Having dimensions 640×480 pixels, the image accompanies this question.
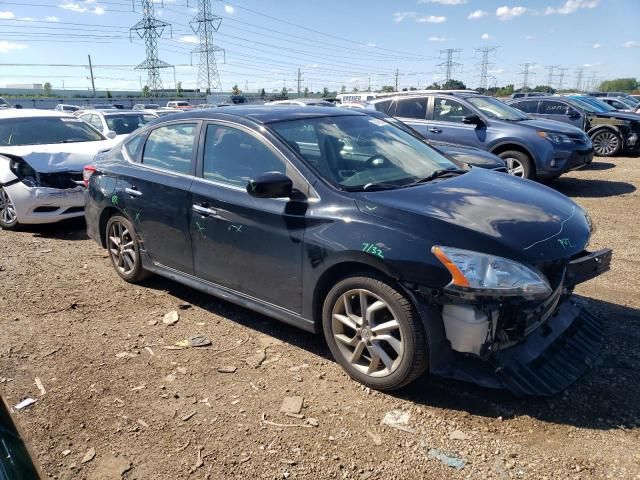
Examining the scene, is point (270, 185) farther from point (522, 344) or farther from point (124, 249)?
point (124, 249)

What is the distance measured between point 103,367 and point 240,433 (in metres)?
1.34

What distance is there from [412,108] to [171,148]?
6855mm

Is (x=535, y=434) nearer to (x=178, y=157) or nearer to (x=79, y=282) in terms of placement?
(x=178, y=157)

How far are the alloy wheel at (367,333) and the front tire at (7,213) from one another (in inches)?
231

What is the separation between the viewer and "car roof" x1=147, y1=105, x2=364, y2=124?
13.1 ft

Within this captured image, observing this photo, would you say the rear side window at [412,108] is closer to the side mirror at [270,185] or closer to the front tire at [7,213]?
the front tire at [7,213]

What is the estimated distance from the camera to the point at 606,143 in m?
14.7

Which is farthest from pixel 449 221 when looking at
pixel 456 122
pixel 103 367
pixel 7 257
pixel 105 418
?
pixel 456 122

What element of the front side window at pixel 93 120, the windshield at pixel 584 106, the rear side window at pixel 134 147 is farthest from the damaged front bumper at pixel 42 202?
the windshield at pixel 584 106

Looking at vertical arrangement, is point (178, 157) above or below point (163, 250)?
above

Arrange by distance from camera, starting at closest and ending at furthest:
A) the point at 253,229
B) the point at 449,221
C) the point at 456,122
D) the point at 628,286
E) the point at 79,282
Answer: the point at 449,221
the point at 253,229
the point at 628,286
the point at 79,282
the point at 456,122

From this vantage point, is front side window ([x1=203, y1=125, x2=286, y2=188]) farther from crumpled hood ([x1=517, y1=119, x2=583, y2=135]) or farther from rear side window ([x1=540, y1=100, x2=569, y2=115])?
rear side window ([x1=540, y1=100, x2=569, y2=115])

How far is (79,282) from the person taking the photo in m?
5.35

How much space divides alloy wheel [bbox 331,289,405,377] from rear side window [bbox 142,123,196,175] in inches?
71.8
